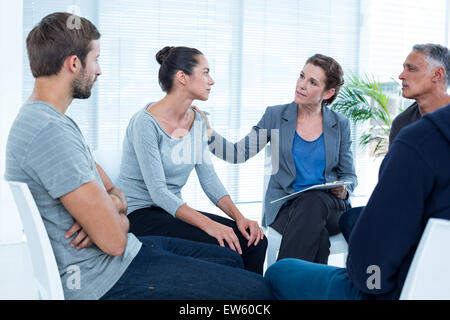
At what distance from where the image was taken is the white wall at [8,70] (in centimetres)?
339

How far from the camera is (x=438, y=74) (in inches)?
95.3

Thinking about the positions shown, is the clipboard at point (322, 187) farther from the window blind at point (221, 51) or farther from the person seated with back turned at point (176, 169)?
the window blind at point (221, 51)

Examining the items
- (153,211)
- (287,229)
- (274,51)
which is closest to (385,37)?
(274,51)

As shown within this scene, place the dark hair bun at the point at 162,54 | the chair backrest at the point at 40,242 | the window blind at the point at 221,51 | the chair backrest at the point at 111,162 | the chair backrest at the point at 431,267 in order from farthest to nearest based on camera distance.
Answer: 1. the window blind at the point at 221,51
2. the dark hair bun at the point at 162,54
3. the chair backrest at the point at 111,162
4. the chair backrest at the point at 40,242
5. the chair backrest at the point at 431,267

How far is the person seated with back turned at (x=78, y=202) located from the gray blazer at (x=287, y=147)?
43.8 inches

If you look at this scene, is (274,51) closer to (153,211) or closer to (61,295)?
(153,211)

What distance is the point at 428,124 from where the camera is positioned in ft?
3.08

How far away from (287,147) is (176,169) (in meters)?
0.66

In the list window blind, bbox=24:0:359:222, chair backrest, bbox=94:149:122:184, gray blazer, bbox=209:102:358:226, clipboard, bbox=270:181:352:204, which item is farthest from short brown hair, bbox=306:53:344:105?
window blind, bbox=24:0:359:222

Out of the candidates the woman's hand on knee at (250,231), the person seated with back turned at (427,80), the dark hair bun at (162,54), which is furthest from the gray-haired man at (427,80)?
the dark hair bun at (162,54)

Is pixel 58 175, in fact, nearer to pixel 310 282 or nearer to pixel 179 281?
pixel 179 281

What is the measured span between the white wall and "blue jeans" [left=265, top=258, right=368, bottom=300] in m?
2.81

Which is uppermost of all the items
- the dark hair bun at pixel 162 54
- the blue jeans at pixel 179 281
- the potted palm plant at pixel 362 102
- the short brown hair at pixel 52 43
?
the dark hair bun at pixel 162 54

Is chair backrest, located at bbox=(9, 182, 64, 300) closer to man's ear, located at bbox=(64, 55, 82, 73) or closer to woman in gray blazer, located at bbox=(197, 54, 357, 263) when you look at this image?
man's ear, located at bbox=(64, 55, 82, 73)
